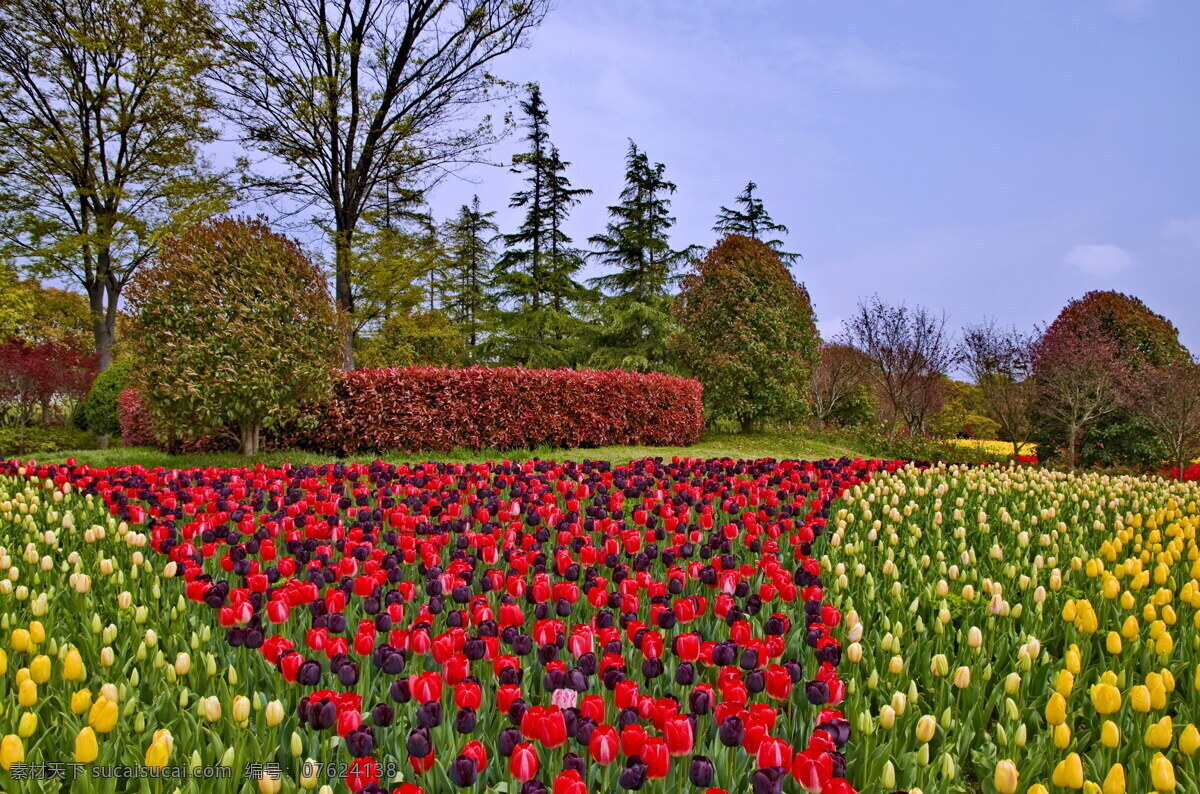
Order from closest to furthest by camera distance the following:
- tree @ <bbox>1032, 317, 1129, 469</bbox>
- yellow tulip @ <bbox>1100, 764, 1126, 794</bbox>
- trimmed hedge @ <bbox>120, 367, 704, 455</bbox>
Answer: yellow tulip @ <bbox>1100, 764, 1126, 794</bbox>, trimmed hedge @ <bbox>120, 367, 704, 455</bbox>, tree @ <bbox>1032, 317, 1129, 469</bbox>

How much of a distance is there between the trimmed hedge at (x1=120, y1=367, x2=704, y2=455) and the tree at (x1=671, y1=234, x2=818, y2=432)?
318 centimetres

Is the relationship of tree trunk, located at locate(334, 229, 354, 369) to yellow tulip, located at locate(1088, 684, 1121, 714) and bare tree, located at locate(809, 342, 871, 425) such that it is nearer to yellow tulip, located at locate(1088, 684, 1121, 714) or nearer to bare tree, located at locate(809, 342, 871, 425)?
bare tree, located at locate(809, 342, 871, 425)

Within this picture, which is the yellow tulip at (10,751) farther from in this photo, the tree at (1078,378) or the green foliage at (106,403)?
the green foliage at (106,403)

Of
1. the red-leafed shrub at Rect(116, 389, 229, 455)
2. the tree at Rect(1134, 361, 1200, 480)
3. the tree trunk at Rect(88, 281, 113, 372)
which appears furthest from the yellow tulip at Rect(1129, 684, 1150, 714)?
the tree trunk at Rect(88, 281, 113, 372)

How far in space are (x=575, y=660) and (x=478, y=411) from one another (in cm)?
1021

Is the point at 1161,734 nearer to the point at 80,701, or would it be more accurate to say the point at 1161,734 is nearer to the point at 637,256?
the point at 80,701

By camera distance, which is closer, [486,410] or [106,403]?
[486,410]

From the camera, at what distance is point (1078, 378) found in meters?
14.2

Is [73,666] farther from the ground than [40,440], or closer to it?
closer to it

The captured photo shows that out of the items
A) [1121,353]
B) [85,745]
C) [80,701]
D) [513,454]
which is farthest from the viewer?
[1121,353]

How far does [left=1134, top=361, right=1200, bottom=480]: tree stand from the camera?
12.2 metres

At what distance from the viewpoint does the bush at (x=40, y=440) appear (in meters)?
16.6

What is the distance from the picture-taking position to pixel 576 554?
13.4ft

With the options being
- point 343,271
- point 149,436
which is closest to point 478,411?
point 149,436
